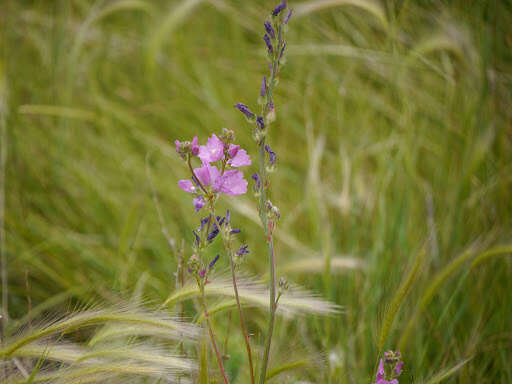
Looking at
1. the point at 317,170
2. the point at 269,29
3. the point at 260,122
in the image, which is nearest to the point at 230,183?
the point at 260,122

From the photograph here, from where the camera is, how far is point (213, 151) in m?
0.72

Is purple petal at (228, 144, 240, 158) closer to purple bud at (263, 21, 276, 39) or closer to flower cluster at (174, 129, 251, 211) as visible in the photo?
flower cluster at (174, 129, 251, 211)

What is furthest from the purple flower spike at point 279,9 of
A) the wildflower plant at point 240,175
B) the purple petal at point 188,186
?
the purple petal at point 188,186

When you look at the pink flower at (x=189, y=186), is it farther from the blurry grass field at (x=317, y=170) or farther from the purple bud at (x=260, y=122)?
the blurry grass field at (x=317, y=170)

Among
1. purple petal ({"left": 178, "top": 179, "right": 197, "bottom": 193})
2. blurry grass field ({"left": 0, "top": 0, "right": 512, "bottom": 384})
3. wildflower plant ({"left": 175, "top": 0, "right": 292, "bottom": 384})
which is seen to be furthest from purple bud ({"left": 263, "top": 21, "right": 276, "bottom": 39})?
blurry grass field ({"left": 0, "top": 0, "right": 512, "bottom": 384})

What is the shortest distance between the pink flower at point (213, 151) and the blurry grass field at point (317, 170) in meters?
0.38

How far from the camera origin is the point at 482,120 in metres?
1.57

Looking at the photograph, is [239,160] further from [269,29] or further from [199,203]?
[269,29]

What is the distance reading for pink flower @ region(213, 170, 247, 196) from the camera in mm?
714

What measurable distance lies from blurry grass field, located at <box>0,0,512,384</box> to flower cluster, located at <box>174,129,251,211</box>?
1.08 ft

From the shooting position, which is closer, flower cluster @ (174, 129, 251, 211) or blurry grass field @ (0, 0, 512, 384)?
flower cluster @ (174, 129, 251, 211)

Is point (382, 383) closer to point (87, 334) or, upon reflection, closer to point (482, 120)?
point (87, 334)

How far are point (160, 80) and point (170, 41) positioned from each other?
29cm

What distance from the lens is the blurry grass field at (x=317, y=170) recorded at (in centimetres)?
121
